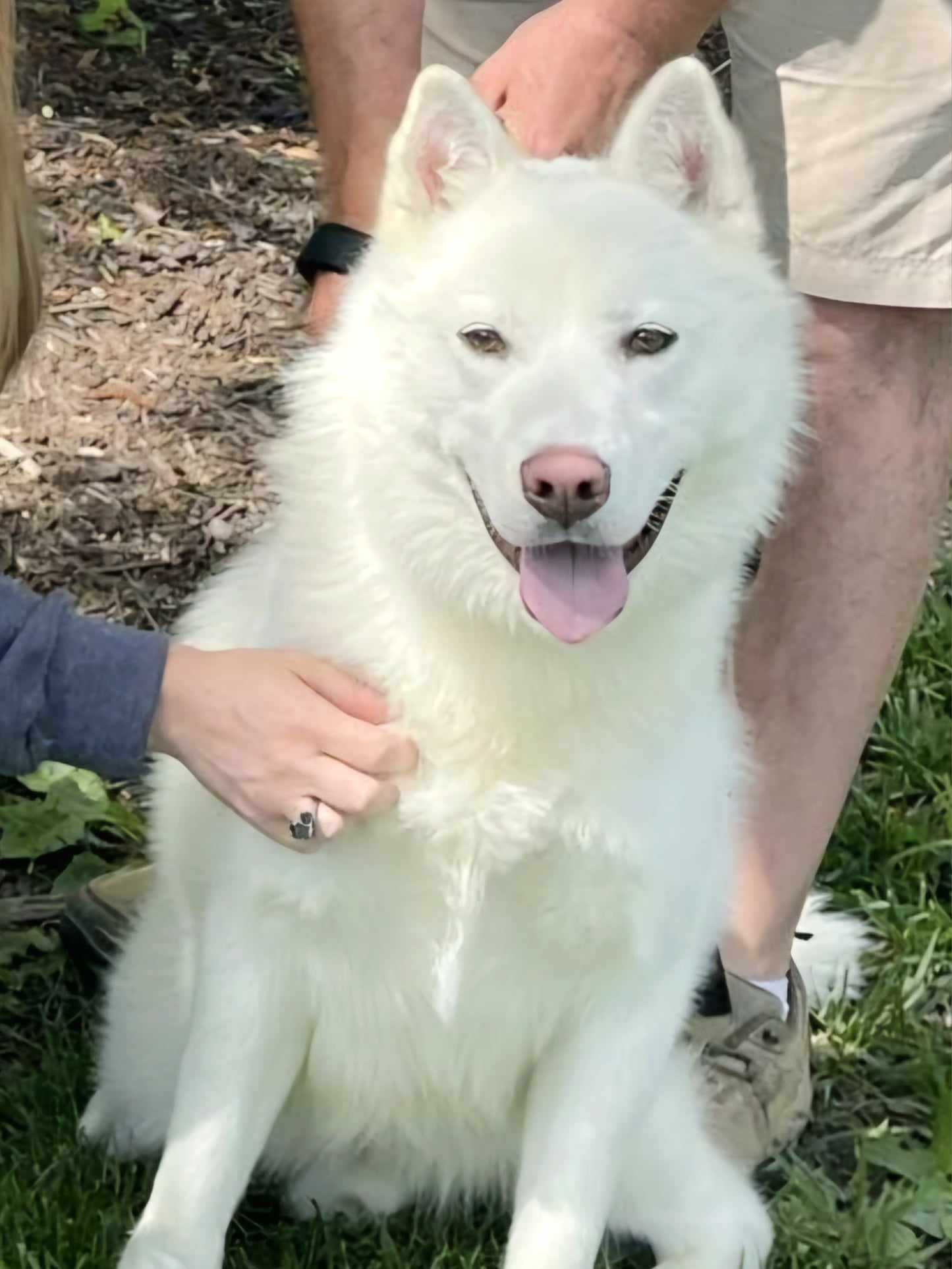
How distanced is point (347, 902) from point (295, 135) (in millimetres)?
3770

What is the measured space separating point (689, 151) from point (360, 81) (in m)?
0.61

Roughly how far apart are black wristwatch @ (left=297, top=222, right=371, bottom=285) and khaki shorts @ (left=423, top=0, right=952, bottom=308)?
72cm

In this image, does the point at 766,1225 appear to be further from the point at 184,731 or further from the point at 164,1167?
the point at 184,731

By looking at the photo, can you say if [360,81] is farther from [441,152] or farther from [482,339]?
[482,339]

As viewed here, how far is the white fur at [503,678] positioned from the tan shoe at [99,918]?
0.61 m

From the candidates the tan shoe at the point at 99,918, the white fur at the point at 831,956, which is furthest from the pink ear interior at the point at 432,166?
the white fur at the point at 831,956

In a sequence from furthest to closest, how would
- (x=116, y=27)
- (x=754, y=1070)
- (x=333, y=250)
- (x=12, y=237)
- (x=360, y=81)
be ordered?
(x=116, y=27), (x=754, y=1070), (x=360, y=81), (x=333, y=250), (x=12, y=237)

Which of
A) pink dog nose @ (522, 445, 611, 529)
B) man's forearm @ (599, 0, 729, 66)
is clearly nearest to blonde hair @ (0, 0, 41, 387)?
man's forearm @ (599, 0, 729, 66)

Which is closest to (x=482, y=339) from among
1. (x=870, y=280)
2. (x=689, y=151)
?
(x=689, y=151)

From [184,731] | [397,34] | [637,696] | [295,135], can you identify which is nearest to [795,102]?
[397,34]

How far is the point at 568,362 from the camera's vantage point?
6.33 feet

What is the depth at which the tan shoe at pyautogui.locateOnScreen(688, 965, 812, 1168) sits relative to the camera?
2766mm

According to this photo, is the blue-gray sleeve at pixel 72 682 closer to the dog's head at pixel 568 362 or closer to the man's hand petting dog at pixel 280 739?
the man's hand petting dog at pixel 280 739

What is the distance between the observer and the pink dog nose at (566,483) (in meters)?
1.82
